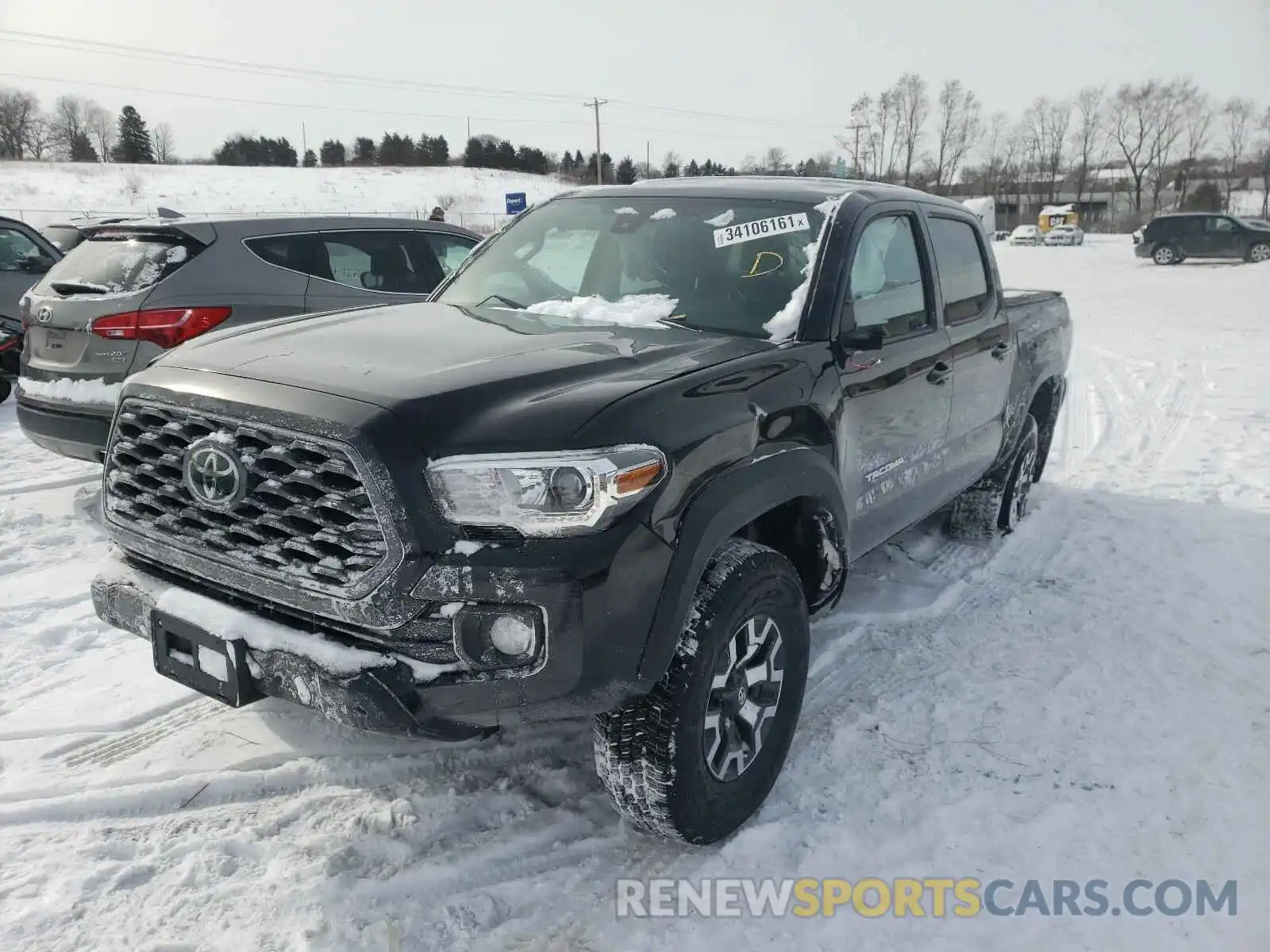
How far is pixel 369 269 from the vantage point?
21.0 feet

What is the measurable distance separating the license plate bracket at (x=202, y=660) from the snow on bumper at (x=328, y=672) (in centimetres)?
1

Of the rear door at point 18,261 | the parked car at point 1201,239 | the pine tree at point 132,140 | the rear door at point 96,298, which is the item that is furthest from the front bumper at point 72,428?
the pine tree at point 132,140

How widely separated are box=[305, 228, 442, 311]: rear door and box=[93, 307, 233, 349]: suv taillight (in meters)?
0.83

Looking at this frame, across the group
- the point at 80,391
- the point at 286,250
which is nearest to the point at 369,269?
the point at 286,250

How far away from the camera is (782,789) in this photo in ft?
10.0

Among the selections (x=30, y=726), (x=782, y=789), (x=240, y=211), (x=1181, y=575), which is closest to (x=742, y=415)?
(x=782, y=789)

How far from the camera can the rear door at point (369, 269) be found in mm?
6070

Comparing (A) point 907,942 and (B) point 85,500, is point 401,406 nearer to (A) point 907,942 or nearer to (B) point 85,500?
(A) point 907,942

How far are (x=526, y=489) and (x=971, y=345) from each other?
9.38 ft

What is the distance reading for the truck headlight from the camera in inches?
87.8

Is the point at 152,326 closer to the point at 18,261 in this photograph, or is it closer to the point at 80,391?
the point at 80,391

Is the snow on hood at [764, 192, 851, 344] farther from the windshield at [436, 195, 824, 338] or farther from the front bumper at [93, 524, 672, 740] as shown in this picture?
the front bumper at [93, 524, 672, 740]

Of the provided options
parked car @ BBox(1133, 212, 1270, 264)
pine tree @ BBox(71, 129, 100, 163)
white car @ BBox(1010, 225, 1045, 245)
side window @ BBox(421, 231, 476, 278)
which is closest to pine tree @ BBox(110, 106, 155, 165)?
pine tree @ BBox(71, 129, 100, 163)

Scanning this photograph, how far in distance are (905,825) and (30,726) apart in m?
3.03
